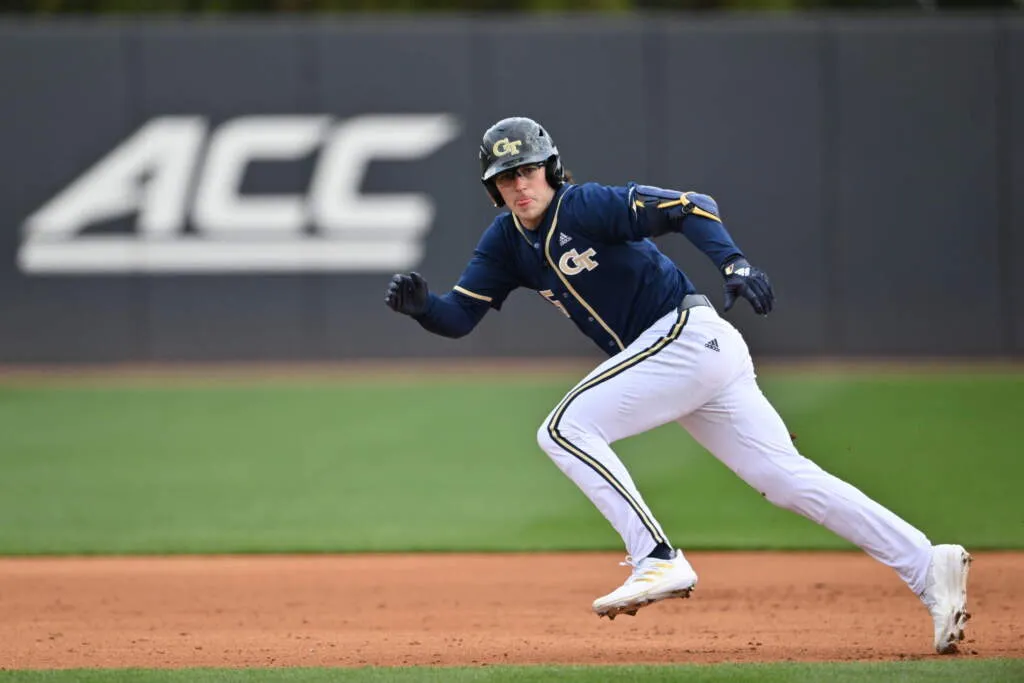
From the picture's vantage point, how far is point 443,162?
56.0 feet

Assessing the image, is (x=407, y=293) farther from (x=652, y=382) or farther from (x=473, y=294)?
(x=652, y=382)

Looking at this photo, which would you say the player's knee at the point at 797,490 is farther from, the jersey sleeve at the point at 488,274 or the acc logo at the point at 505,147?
the acc logo at the point at 505,147

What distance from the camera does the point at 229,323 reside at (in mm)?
17094

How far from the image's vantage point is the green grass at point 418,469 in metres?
8.94

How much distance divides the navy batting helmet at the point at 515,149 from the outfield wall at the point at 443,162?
11.2 m

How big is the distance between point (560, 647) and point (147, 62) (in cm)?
1271

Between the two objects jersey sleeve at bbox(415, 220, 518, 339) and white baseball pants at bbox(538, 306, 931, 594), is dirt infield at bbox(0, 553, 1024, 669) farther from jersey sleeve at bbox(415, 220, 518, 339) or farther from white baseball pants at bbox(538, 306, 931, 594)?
jersey sleeve at bbox(415, 220, 518, 339)

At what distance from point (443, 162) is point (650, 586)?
12.3m

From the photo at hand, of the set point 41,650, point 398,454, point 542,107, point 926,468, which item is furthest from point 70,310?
point 41,650

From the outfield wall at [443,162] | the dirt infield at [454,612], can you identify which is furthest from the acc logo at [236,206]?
the dirt infield at [454,612]

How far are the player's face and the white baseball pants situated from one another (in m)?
0.62

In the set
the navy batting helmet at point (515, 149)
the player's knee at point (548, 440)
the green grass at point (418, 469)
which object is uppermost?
the navy batting helmet at point (515, 149)

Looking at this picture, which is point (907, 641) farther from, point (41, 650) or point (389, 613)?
Answer: point (41, 650)

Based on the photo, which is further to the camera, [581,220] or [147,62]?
[147,62]
